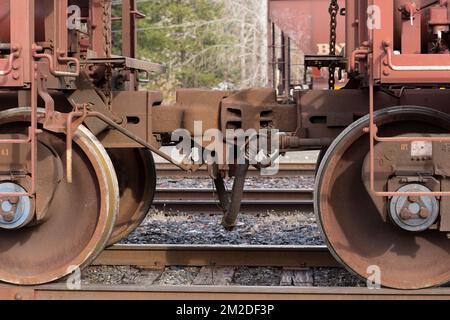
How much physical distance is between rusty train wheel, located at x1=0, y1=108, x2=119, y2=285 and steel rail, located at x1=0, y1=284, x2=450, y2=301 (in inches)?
7.4

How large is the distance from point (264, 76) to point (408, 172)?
101 feet

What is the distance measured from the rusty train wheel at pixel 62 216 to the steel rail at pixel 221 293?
0.19 m

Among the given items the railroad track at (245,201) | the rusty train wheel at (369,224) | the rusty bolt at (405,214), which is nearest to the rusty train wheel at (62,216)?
the rusty train wheel at (369,224)

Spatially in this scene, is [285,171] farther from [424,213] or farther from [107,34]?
[424,213]

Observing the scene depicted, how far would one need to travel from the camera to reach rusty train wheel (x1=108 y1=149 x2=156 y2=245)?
19.5 ft

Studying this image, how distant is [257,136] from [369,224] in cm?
106

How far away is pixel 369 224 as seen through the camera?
4590mm

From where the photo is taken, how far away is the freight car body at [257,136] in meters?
4.23

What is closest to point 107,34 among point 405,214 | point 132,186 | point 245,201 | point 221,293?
point 132,186

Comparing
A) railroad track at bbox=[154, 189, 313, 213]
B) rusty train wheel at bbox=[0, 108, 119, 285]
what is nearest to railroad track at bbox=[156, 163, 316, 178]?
railroad track at bbox=[154, 189, 313, 213]

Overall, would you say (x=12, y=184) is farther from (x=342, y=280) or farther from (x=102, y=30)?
(x=342, y=280)

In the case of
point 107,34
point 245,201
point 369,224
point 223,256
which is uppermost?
point 107,34

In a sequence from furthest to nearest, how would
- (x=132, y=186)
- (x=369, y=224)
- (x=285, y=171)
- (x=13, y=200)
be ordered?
(x=285, y=171) → (x=132, y=186) → (x=369, y=224) → (x=13, y=200)

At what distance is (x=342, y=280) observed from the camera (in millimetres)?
5438
